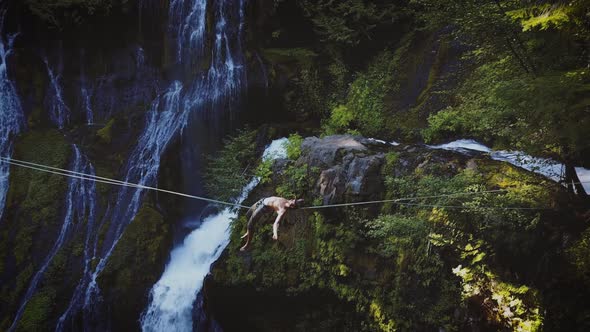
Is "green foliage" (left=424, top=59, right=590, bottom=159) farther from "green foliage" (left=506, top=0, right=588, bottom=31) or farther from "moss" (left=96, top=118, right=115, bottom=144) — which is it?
"moss" (left=96, top=118, right=115, bottom=144)

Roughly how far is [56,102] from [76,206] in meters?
4.46

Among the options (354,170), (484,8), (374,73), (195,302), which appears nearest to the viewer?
(484,8)

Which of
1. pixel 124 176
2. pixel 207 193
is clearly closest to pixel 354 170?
pixel 207 193

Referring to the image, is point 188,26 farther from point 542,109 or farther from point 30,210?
→ point 542,109

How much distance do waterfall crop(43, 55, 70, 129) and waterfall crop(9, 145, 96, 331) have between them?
1.88 meters

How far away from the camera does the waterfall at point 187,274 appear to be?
26.2 feet

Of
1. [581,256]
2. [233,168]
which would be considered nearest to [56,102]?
[233,168]

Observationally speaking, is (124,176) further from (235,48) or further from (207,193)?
(235,48)

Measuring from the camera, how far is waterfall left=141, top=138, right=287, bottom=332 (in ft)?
26.2

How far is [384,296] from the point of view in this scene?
5.72 metres

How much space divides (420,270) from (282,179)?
398 centimetres

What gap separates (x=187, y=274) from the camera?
8672mm

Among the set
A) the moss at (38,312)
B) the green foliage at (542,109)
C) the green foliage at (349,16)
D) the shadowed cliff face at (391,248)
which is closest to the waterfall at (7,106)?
the moss at (38,312)

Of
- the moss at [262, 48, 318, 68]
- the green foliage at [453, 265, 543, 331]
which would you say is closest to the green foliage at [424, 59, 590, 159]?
the green foliage at [453, 265, 543, 331]
